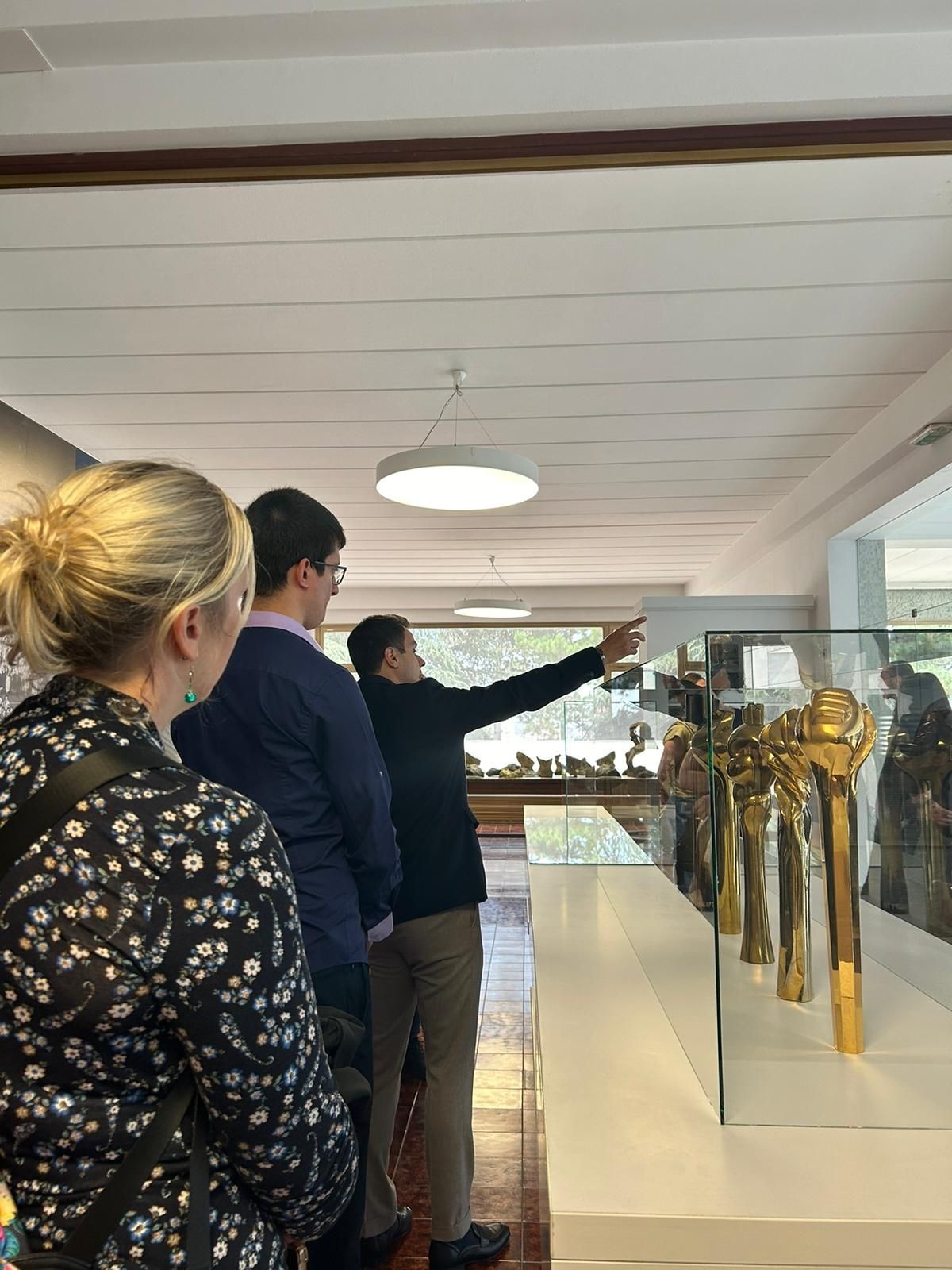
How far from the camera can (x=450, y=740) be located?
2.30 m

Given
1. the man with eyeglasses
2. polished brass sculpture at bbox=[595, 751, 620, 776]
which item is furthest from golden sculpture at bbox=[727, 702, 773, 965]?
polished brass sculpture at bbox=[595, 751, 620, 776]

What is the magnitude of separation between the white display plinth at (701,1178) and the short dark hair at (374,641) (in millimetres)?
1114

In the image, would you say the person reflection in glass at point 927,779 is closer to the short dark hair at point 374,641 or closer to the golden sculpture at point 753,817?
the golden sculpture at point 753,817

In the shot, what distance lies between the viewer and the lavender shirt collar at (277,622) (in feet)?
5.37

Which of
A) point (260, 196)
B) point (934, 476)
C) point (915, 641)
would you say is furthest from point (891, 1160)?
point (934, 476)

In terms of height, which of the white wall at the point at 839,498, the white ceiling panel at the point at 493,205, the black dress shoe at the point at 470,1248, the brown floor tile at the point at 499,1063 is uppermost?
the white ceiling panel at the point at 493,205

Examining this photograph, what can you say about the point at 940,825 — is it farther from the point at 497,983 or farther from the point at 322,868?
the point at 497,983

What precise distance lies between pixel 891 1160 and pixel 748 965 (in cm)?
29

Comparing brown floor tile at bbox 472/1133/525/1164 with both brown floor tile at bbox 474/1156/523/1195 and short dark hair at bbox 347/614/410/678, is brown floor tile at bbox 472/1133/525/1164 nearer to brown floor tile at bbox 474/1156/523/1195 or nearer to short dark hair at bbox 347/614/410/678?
brown floor tile at bbox 474/1156/523/1195

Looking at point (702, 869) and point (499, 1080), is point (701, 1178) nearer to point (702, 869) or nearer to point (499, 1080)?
point (702, 869)

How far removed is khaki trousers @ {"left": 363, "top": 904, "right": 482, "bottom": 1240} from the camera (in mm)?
2168

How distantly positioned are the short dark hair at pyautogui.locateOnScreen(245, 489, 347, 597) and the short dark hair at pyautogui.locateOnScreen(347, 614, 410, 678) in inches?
25.6

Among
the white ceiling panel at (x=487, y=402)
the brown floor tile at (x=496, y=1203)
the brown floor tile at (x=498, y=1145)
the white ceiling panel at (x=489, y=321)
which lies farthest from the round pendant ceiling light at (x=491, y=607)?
the brown floor tile at (x=496, y=1203)

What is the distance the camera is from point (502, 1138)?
9.32ft
